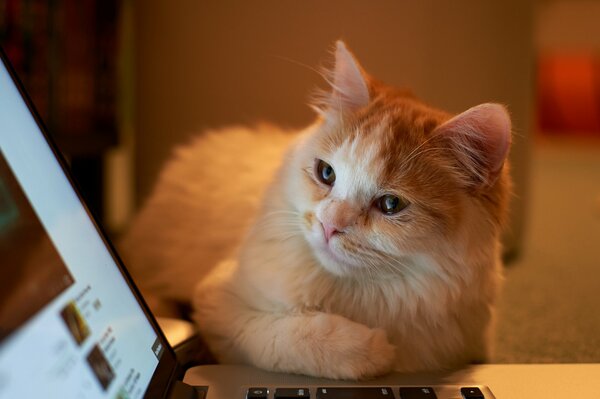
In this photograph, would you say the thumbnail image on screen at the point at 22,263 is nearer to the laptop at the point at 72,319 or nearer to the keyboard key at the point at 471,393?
the laptop at the point at 72,319

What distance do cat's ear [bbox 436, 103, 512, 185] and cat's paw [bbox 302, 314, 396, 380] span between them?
0.27 m

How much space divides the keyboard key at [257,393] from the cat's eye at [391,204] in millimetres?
290

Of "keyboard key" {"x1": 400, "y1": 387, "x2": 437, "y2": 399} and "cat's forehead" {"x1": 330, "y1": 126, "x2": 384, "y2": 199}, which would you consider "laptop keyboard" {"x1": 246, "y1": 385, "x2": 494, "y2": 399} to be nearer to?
"keyboard key" {"x1": 400, "y1": 387, "x2": 437, "y2": 399}

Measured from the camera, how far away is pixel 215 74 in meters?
1.75

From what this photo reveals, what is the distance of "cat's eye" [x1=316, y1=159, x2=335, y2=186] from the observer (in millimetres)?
928

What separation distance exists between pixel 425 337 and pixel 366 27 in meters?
0.94

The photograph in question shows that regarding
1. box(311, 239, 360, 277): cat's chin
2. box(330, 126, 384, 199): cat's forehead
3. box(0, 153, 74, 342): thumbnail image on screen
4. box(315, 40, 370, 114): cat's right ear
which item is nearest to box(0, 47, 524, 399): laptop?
box(0, 153, 74, 342): thumbnail image on screen

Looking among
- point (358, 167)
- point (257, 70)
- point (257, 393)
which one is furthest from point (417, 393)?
point (257, 70)

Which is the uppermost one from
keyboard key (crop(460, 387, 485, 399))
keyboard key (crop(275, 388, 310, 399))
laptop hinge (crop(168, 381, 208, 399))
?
laptop hinge (crop(168, 381, 208, 399))

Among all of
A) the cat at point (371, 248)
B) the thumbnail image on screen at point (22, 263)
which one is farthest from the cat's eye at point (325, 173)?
the thumbnail image on screen at point (22, 263)

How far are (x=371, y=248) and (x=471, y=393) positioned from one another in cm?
22

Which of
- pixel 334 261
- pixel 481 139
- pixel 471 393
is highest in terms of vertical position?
pixel 481 139

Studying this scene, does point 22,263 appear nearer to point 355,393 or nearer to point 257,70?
point 355,393

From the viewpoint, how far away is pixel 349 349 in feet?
2.63
